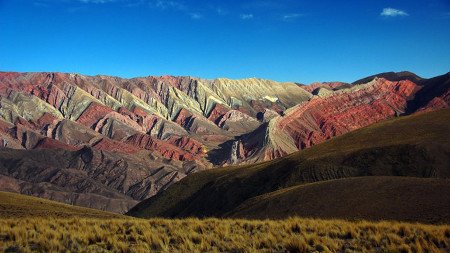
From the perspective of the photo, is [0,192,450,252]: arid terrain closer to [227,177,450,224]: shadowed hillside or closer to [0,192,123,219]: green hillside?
[0,192,123,219]: green hillside

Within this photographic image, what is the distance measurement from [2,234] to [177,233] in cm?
647

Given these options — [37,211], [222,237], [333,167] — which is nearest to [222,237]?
[222,237]

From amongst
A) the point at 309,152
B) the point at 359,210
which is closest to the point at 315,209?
the point at 359,210

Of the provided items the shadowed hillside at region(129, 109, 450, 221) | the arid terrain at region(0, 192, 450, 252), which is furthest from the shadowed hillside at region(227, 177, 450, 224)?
the arid terrain at region(0, 192, 450, 252)

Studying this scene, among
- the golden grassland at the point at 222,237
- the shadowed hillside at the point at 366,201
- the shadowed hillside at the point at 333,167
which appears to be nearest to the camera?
the golden grassland at the point at 222,237

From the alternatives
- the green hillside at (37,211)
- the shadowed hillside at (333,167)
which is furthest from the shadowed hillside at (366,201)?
the green hillside at (37,211)

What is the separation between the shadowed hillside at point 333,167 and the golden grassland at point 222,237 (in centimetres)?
4212

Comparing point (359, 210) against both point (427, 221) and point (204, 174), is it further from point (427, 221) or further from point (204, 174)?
point (204, 174)

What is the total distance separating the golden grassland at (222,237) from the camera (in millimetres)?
16625

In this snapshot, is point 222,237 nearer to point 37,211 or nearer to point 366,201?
point 37,211

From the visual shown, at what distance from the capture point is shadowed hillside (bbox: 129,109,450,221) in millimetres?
68062

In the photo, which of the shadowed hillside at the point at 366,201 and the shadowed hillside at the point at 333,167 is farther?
the shadowed hillside at the point at 333,167

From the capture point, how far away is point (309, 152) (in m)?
87.6

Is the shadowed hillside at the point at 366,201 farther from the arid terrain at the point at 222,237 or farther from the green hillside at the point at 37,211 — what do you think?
the arid terrain at the point at 222,237
